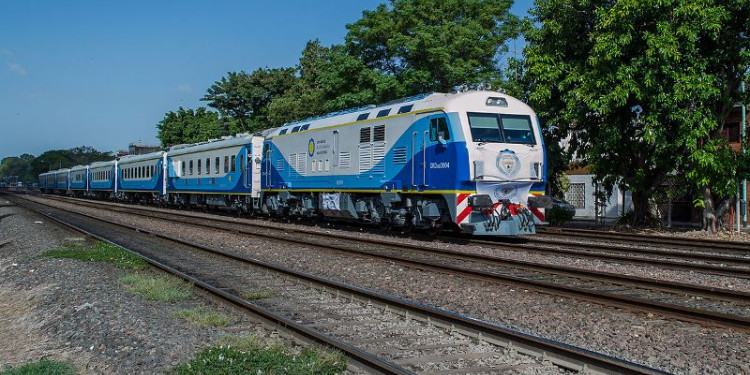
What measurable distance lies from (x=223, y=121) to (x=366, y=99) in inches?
1206

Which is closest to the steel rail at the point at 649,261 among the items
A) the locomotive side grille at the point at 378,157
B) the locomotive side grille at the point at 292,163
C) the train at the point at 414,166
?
the train at the point at 414,166

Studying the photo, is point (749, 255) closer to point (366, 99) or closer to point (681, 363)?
point (681, 363)

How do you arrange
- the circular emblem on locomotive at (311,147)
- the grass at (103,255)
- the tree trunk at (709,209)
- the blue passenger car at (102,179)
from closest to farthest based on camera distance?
the grass at (103,255) < the tree trunk at (709,209) < the circular emblem on locomotive at (311,147) < the blue passenger car at (102,179)

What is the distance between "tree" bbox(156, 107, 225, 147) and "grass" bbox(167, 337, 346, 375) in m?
51.3

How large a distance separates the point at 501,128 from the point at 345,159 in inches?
218

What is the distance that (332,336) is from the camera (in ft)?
23.0

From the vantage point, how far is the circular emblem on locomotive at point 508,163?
15.5 metres

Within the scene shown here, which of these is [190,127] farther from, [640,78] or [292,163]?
[640,78]

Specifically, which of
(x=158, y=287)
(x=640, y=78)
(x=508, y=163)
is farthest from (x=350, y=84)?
(x=158, y=287)

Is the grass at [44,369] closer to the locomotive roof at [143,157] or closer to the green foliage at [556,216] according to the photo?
the green foliage at [556,216]

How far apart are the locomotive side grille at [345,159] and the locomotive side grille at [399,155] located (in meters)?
2.36

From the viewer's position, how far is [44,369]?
5742 millimetres

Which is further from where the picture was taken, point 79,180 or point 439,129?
point 79,180

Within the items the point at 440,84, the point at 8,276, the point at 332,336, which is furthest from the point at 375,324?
the point at 440,84
